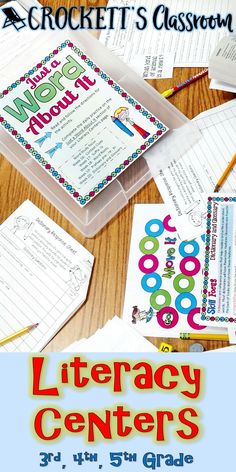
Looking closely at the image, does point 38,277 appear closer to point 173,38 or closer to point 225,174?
point 225,174

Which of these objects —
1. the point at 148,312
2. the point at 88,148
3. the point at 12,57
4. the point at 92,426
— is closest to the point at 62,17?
the point at 12,57

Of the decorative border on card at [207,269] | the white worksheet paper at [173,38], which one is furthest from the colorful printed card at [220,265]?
the white worksheet paper at [173,38]

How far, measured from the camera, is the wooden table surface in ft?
2.76

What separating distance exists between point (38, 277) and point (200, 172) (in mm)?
288

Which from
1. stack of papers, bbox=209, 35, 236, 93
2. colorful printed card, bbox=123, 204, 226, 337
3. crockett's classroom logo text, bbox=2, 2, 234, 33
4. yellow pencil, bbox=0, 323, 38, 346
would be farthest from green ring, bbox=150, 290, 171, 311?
crockett's classroom logo text, bbox=2, 2, 234, 33

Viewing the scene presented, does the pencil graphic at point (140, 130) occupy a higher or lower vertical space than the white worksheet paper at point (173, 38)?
lower

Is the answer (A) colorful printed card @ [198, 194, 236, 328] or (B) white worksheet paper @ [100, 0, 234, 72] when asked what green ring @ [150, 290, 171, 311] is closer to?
(A) colorful printed card @ [198, 194, 236, 328]

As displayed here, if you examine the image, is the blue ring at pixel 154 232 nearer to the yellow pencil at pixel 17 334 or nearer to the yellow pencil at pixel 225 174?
the yellow pencil at pixel 225 174

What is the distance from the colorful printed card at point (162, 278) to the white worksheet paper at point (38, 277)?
0.07 meters

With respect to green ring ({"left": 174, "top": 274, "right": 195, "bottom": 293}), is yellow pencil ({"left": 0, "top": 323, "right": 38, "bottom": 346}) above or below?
below

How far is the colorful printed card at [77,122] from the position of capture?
925 mm

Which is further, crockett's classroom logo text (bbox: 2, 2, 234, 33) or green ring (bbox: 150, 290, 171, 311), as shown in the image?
crockett's classroom logo text (bbox: 2, 2, 234, 33)

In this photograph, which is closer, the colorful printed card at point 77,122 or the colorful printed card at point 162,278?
the colorful printed card at point 162,278

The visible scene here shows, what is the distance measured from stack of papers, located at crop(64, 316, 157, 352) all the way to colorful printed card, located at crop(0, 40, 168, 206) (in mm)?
198
